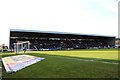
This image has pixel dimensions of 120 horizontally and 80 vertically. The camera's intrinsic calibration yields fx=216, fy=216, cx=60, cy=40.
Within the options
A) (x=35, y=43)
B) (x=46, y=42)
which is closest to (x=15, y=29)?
(x=35, y=43)

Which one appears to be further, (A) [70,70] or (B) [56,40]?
(B) [56,40]

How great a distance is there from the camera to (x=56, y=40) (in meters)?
74.6

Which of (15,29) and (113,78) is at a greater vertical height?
(15,29)

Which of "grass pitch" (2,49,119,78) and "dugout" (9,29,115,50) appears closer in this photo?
"grass pitch" (2,49,119,78)

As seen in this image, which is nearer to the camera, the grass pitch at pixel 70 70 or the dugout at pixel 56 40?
the grass pitch at pixel 70 70

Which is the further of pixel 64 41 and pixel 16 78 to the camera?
pixel 64 41

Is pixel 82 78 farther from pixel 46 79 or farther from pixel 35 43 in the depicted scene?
pixel 35 43

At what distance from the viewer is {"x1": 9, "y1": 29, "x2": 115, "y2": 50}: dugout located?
6362cm

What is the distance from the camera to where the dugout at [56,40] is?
209ft

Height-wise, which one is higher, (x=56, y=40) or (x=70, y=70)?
(x=56, y=40)

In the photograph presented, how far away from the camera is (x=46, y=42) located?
70.4 meters

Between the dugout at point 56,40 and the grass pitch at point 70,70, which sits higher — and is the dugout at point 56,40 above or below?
above

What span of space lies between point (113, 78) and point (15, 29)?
48.7 meters

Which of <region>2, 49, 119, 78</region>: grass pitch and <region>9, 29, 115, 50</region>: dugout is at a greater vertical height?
<region>9, 29, 115, 50</region>: dugout
